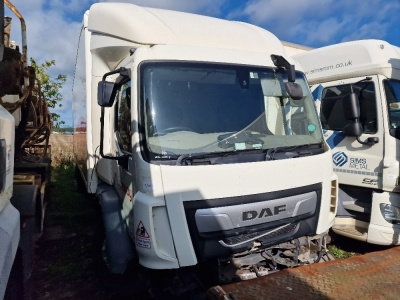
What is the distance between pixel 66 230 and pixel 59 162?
32.1ft

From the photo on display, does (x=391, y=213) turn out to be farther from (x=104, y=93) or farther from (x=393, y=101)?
(x=104, y=93)

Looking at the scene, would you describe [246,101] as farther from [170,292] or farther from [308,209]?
[170,292]

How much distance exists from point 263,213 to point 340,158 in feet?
8.31

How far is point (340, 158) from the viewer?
489cm

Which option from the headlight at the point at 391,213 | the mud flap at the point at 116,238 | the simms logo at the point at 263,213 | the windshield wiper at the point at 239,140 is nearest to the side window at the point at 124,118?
the mud flap at the point at 116,238

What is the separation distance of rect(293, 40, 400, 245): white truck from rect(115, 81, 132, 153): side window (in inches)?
111

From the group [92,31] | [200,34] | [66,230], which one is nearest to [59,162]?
[66,230]

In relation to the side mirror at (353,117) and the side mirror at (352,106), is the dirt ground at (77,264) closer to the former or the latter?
the side mirror at (353,117)

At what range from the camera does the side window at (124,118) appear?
127 inches

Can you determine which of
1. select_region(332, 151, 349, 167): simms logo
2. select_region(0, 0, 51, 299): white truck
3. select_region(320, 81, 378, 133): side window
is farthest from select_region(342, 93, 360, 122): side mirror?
select_region(0, 0, 51, 299): white truck

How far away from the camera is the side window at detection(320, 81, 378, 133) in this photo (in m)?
4.52

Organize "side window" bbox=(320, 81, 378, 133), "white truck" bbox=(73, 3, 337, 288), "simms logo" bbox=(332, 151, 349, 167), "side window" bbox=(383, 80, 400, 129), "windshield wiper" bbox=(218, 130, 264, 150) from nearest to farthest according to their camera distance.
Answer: "white truck" bbox=(73, 3, 337, 288) → "windshield wiper" bbox=(218, 130, 264, 150) → "side window" bbox=(383, 80, 400, 129) → "side window" bbox=(320, 81, 378, 133) → "simms logo" bbox=(332, 151, 349, 167)

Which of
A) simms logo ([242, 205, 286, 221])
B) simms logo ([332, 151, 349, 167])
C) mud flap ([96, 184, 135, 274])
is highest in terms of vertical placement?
simms logo ([332, 151, 349, 167])

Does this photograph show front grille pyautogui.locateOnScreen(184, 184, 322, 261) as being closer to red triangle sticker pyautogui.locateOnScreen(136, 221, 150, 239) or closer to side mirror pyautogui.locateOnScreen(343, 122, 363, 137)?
red triangle sticker pyautogui.locateOnScreen(136, 221, 150, 239)
